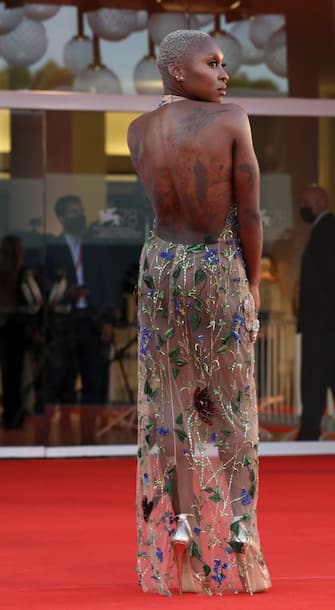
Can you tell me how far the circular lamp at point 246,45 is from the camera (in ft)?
36.5

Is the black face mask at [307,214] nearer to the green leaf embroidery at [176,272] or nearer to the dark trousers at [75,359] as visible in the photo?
the dark trousers at [75,359]

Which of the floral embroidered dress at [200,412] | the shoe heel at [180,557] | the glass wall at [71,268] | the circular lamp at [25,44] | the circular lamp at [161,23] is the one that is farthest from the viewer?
the circular lamp at [161,23]

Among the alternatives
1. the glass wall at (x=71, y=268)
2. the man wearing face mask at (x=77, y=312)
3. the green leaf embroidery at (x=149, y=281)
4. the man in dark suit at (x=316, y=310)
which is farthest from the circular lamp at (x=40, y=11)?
the green leaf embroidery at (x=149, y=281)

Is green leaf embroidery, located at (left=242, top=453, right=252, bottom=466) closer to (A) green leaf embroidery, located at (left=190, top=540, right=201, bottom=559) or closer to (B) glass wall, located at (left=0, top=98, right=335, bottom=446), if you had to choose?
(A) green leaf embroidery, located at (left=190, top=540, right=201, bottom=559)

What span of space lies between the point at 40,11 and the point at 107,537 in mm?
5211

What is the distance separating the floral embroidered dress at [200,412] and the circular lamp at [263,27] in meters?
6.18

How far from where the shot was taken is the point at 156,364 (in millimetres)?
5281

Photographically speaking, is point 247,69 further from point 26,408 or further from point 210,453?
point 210,453

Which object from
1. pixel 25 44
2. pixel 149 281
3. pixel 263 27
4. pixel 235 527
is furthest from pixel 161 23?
pixel 235 527

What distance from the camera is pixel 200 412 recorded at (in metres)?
5.20

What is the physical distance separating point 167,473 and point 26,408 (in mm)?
5995

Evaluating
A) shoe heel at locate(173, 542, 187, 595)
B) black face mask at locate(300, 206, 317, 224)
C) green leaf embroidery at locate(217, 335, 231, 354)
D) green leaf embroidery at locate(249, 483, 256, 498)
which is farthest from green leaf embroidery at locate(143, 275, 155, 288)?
black face mask at locate(300, 206, 317, 224)

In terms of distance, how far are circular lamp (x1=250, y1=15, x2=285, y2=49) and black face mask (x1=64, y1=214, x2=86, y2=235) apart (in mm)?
1782

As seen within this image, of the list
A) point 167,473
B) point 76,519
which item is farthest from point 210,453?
point 76,519
